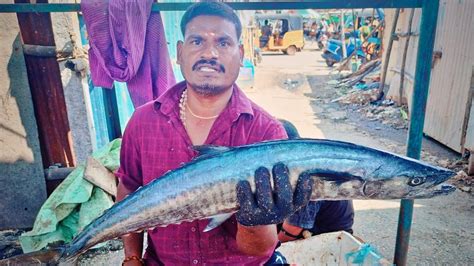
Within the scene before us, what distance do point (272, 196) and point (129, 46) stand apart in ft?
6.35

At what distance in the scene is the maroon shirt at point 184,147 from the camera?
206cm

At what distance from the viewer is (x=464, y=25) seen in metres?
7.02

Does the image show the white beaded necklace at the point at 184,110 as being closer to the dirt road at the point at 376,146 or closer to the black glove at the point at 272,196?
the black glove at the point at 272,196

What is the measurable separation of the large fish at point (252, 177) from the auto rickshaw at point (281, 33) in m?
26.1

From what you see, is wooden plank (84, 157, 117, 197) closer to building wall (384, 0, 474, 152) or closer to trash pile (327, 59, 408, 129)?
building wall (384, 0, 474, 152)

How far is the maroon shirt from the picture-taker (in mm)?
2062

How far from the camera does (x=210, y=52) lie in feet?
6.75

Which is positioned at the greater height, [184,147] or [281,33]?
[184,147]

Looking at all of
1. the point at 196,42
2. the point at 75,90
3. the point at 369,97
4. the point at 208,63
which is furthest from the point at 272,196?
the point at 369,97

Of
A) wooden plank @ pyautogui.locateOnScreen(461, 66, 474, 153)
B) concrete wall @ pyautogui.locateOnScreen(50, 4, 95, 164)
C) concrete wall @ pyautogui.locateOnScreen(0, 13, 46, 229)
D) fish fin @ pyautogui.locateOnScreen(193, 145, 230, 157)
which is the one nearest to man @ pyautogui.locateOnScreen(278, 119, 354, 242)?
fish fin @ pyautogui.locateOnScreen(193, 145, 230, 157)

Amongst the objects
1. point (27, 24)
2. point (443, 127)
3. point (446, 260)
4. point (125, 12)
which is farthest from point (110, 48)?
point (443, 127)

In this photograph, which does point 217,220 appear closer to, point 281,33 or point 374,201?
A: point 374,201

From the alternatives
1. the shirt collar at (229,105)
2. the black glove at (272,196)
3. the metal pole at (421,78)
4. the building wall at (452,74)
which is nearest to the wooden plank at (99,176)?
the shirt collar at (229,105)

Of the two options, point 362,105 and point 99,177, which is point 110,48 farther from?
point 362,105
